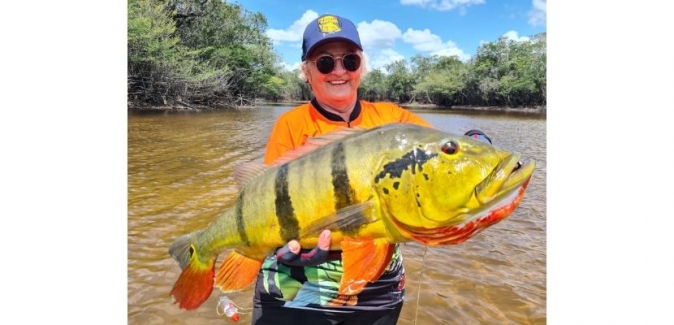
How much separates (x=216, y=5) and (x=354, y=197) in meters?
33.1

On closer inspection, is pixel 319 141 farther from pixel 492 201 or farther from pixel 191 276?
pixel 191 276

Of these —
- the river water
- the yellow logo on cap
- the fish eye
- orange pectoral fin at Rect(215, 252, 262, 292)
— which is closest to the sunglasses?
the yellow logo on cap

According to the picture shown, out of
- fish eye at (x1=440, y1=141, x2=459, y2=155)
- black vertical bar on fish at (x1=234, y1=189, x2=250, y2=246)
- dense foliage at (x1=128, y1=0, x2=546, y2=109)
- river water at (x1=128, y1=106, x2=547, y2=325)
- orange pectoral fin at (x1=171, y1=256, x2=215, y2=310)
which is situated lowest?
river water at (x1=128, y1=106, x2=547, y2=325)

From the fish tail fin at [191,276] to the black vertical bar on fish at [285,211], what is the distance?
A: 1.43ft

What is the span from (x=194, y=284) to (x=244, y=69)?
33.1m

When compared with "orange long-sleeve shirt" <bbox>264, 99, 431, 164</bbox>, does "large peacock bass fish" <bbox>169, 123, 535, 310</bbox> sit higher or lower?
lower

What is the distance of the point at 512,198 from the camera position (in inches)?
47.0

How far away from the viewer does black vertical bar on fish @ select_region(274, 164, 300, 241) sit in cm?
138

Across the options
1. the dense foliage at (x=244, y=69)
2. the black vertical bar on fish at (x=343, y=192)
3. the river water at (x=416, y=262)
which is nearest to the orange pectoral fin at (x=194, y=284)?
the black vertical bar on fish at (x=343, y=192)

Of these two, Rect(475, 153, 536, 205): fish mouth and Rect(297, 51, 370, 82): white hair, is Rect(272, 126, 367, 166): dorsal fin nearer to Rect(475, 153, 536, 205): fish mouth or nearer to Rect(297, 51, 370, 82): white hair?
Rect(475, 153, 536, 205): fish mouth

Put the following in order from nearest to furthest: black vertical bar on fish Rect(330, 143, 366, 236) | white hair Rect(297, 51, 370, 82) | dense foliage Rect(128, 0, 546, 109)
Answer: black vertical bar on fish Rect(330, 143, 366, 236), white hair Rect(297, 51, 370, 82), dense foliage Rect(128, 0, 546, 109)

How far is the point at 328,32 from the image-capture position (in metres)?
1.78

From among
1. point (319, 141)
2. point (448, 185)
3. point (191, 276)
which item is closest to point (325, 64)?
point (319, 141)
